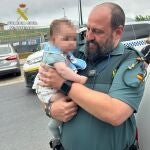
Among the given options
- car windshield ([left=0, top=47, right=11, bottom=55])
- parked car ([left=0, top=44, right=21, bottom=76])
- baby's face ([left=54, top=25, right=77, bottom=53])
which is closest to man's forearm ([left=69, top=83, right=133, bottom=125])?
baby's face ([left=54, top=25, right=77, bottom=53])

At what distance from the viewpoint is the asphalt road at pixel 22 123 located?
6727 millimetres

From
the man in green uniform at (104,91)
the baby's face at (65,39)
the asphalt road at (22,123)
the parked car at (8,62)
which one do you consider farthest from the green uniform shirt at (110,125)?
the parked car at (8,62)

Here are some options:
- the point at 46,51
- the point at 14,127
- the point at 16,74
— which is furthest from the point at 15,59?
the point at 46,51

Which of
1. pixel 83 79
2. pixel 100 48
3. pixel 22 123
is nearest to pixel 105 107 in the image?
pixel 83 79

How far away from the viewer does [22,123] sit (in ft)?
26.9

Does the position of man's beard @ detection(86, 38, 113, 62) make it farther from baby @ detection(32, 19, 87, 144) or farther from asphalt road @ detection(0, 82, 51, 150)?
asphalt road @ detection(0, 82, 51, 150)

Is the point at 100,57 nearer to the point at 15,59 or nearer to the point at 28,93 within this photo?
the point at 28,93

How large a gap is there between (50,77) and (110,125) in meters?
0.48

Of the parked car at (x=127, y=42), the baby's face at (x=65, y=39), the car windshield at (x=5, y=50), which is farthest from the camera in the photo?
the car windshield at (x=5, y=50)

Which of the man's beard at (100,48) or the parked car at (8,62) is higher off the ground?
the man's beard at (100,48)

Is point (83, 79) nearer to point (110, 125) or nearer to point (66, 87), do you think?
point (66, 87)

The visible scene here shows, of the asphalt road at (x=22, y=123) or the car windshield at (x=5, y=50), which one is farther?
the car windshield at (x=5, y=50)

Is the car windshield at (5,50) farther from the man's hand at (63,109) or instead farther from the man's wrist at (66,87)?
the man's wrist at (66,87)

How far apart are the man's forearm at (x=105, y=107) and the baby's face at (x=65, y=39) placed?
51 cm
